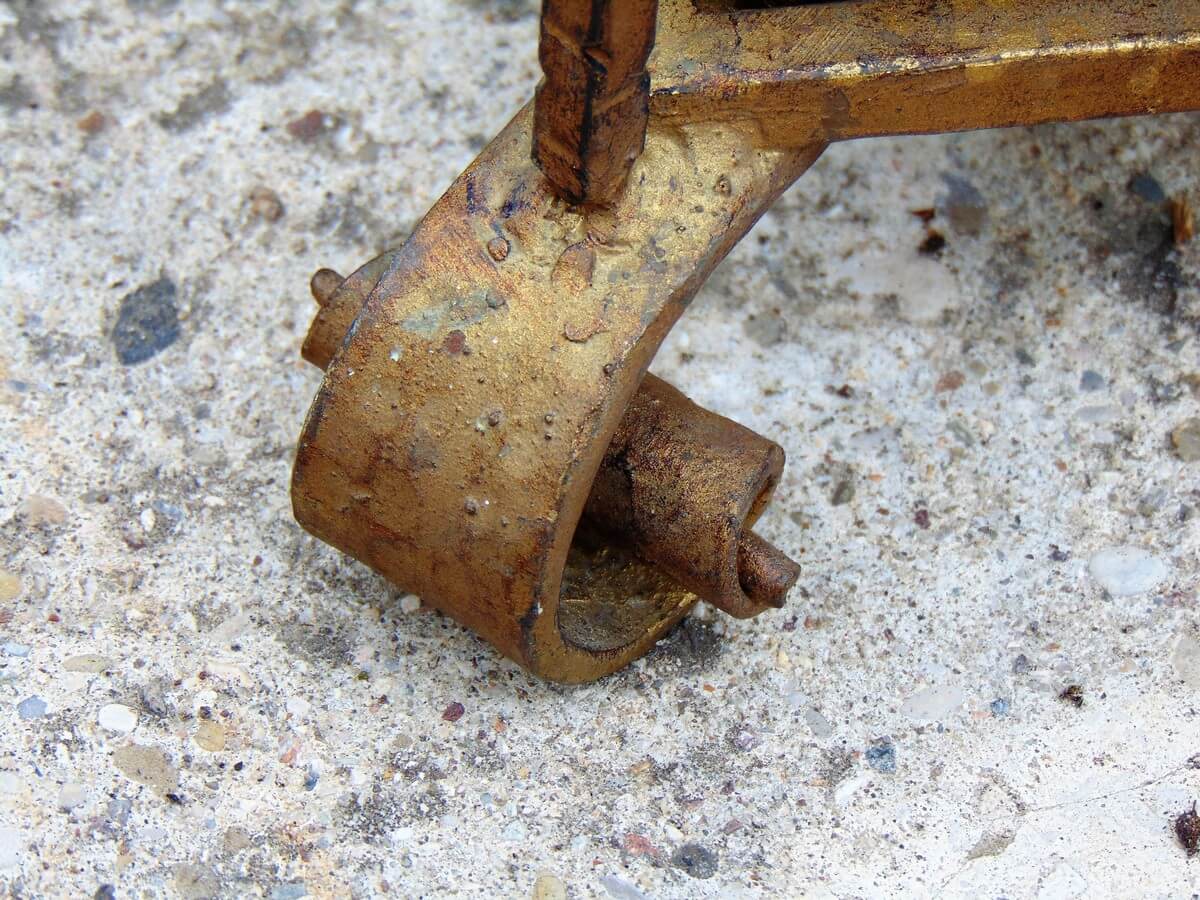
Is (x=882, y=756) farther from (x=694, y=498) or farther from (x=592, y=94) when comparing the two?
(x=592, y=94)

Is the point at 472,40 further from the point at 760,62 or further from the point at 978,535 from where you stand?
the point at 978,535

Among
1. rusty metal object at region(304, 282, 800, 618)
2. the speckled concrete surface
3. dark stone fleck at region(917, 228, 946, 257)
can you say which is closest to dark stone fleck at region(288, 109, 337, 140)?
the speckled concrete surface

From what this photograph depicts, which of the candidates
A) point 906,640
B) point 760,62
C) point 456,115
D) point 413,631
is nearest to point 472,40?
point 456,115

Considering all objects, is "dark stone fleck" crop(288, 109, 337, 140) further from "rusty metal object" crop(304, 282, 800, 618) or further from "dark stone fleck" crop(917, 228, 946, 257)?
"dark stone fleck" crop(917, 228, 946, 257)

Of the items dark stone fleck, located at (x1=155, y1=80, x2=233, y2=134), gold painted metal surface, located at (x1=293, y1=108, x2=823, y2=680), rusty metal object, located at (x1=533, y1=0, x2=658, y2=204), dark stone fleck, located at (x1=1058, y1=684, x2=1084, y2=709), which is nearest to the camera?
rusty metal object, located at (x1=533, y1=0, x2=658, y2=204)

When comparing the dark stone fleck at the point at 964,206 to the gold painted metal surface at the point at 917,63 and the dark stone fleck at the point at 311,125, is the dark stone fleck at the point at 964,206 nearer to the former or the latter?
the gold painted metal surface at the point at 917,63

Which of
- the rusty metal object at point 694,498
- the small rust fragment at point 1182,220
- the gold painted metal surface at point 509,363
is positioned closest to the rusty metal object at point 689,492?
the rusty metal object at point 694,498
